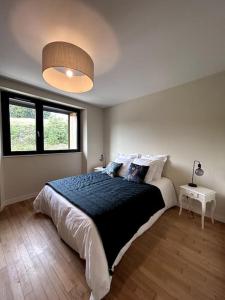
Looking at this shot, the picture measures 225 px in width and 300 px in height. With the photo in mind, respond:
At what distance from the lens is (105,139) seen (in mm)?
4164

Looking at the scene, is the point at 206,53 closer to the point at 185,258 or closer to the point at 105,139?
the point at 185,258

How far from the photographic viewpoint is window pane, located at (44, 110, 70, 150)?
3196 millimetres

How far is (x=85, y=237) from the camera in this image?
4.26 feet

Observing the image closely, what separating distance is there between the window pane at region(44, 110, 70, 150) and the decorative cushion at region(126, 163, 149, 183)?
1997mm

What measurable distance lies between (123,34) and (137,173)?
198 cm

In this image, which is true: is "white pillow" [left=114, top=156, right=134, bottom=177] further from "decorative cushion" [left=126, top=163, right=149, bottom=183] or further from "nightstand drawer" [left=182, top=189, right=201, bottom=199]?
"nightstand drawer" [left=182, top=189, right=201, bottom=199]

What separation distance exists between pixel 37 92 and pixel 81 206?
249 cm

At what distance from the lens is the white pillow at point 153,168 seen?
8.25 feet

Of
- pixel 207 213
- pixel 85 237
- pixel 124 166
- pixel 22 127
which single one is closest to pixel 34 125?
pixel 22 127

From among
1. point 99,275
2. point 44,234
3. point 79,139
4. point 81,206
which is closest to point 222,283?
point 99,275

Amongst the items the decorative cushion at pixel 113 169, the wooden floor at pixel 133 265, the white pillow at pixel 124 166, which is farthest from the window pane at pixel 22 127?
the white pillow at pixel 124 166

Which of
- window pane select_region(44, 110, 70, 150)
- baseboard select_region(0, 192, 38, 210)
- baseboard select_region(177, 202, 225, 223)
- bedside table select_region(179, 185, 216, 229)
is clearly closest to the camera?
bedside table select_region(179, 185, 216, 229)

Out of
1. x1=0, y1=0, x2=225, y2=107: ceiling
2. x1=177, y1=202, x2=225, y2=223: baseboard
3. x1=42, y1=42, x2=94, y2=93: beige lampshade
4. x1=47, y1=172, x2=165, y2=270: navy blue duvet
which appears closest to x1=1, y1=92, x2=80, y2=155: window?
x1=0, y1=0, x2=225, y2=107: ceiling

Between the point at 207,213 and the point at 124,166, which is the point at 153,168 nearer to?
the point at 124,166
